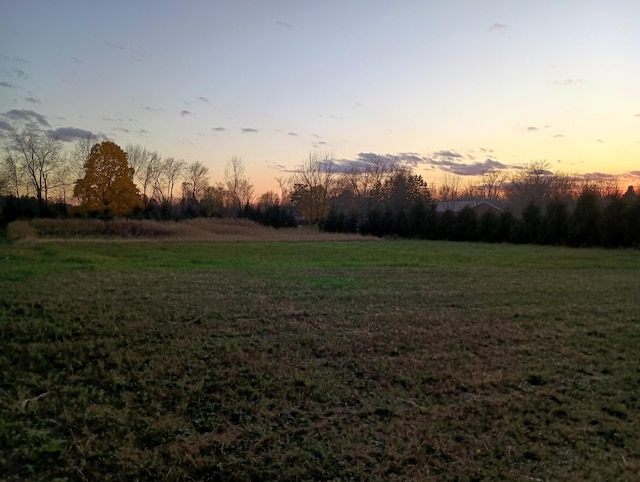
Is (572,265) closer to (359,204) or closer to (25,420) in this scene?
(25,420)

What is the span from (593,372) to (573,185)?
68902 mm

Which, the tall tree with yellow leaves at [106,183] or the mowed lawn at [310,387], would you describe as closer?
the mowed lawn at [310,387]

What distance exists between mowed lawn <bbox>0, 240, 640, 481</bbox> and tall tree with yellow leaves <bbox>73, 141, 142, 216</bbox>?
117 ft

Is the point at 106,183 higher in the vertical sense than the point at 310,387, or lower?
higher

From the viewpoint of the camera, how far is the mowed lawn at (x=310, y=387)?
3082 millimetres

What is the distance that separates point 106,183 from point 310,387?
42648mm

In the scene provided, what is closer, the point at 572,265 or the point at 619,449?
the point at 619,449

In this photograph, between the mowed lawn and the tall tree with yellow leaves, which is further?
the tall tree with yellow leaves

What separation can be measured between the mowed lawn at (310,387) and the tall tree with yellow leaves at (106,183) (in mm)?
35734

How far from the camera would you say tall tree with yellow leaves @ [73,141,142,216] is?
40844mm

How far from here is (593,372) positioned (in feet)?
15.9

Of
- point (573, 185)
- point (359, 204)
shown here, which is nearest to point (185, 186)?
point (359, 204)

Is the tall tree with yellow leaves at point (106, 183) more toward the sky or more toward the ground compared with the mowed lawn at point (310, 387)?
more toward the sky

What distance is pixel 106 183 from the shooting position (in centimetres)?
4138
